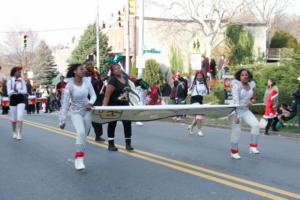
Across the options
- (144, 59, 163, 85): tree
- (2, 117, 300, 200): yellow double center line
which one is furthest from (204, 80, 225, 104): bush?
(144, 59, 163, 85): tree

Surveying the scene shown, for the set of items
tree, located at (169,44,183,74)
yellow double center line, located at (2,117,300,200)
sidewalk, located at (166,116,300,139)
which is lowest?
sidewalk, located at (166,116,300,139)

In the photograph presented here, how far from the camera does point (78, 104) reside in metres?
→ 8.91

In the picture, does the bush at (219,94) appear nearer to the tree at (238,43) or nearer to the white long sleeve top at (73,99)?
the white long sleeve top at (73,99)

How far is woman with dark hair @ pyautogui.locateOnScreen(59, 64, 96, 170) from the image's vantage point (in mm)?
8773

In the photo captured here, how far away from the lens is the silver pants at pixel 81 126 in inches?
342

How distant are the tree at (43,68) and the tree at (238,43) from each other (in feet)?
122

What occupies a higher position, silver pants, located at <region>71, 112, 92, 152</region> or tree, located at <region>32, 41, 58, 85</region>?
tree, located at <region>32, 41, 58, 85</region>

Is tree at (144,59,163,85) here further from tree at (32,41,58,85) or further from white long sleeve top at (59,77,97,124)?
white long sleeve top at (59,77,97,124)

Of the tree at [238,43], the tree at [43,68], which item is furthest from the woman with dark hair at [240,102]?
the tree at [43,68]

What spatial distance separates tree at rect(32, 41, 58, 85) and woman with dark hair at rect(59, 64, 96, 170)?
6845 centimetres

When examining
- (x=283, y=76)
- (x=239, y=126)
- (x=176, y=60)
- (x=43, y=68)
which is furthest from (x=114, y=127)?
(x=43, y=68)

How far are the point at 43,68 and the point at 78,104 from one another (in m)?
71.4

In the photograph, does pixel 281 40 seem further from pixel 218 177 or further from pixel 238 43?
pixel 218 177

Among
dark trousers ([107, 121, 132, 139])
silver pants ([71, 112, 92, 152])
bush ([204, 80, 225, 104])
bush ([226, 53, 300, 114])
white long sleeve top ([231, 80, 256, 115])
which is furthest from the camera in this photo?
bush ([204, 80, 225, 104])
